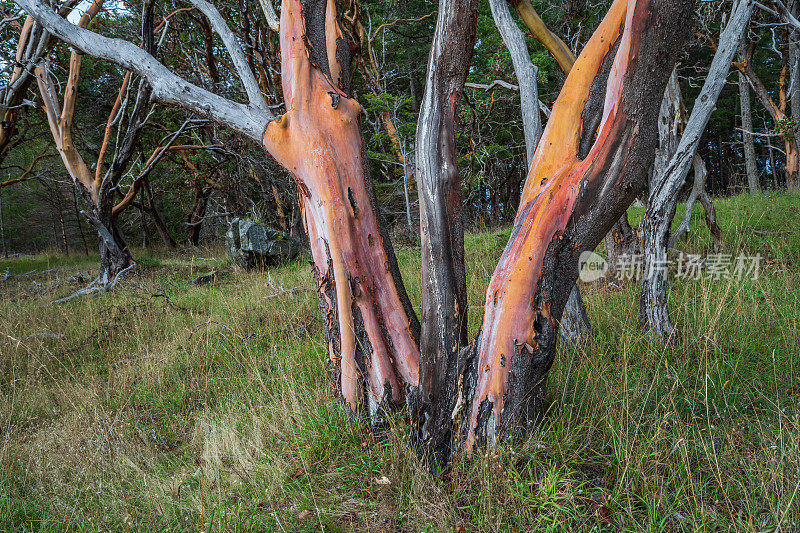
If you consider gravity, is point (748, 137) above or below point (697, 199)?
above

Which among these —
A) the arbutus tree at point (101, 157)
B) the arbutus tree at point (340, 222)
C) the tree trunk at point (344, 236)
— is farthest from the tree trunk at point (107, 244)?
the tree trunk at point (344, 236)

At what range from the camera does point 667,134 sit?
432cm

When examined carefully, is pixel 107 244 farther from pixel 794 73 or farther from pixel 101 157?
pixel 794 73

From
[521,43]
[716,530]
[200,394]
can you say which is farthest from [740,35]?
[200,394]

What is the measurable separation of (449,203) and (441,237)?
189mm

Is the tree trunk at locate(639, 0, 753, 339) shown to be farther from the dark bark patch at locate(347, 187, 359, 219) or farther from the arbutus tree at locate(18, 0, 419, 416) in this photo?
the dark bark patch at locate(347, 187, 359, 219)

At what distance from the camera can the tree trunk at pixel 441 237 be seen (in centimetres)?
221

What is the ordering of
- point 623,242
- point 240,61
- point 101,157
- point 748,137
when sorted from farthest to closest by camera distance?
point 748,137 < point 101,157 < point 623,242 < point 240,61

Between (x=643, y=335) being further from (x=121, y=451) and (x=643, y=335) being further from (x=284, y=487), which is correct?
(x=121, y=451)

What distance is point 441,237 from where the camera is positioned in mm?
2250

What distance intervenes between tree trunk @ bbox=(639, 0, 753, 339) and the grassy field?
0.73 ft

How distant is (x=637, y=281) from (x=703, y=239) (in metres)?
2.28

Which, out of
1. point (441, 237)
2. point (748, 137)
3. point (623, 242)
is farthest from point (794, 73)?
point (441, 237)

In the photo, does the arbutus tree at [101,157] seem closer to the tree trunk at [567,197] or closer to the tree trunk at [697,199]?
the tree trunk at [567,197]
